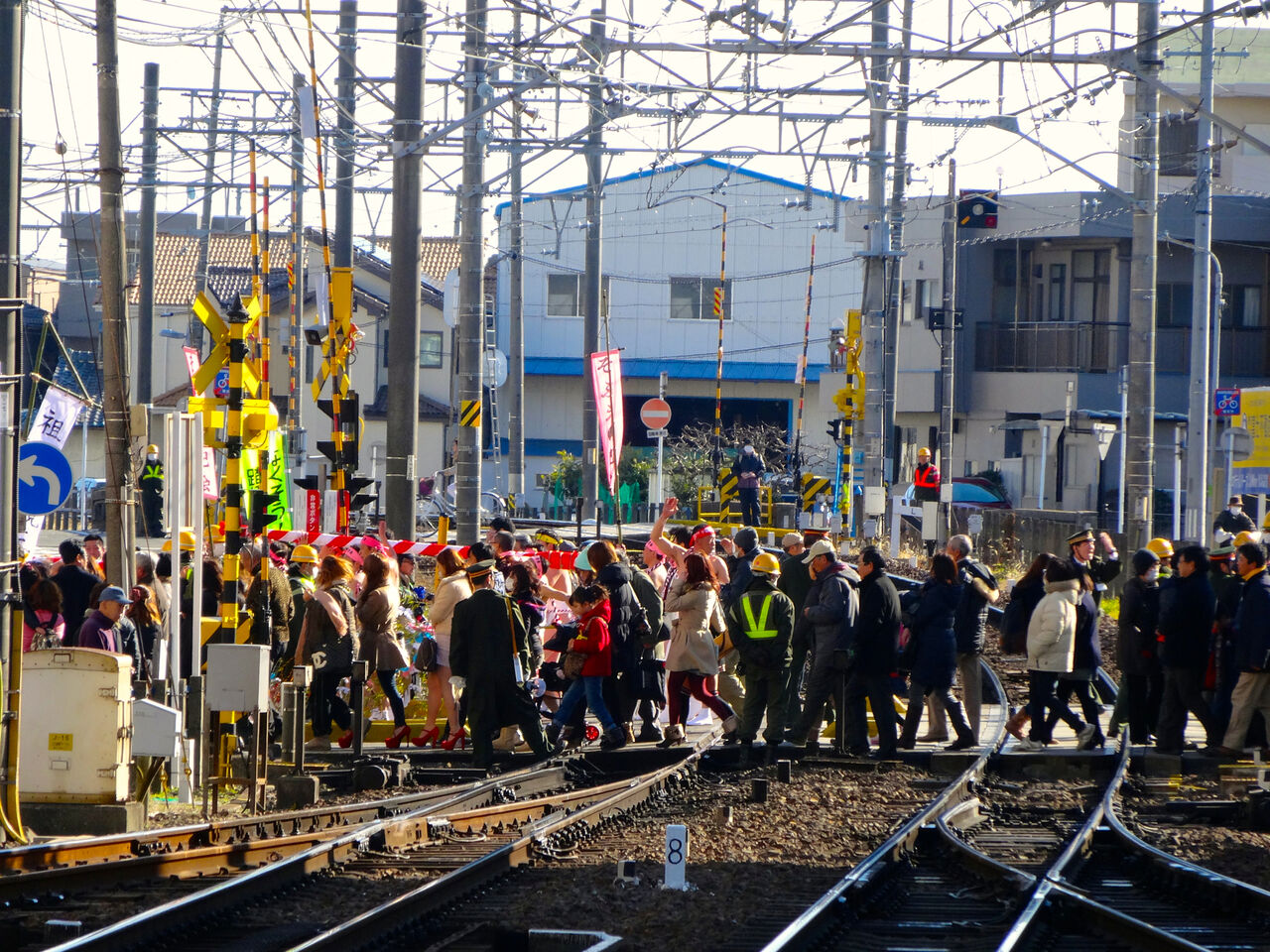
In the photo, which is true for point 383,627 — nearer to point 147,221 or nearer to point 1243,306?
point 147,221

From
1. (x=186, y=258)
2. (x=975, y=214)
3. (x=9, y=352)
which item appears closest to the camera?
(x=9, y=352)

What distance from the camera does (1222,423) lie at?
139 feet

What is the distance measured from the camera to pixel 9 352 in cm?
1015

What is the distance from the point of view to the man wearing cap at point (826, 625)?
46.6 ft

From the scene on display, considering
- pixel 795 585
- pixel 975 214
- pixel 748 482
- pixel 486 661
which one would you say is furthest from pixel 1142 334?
pixel 748 482

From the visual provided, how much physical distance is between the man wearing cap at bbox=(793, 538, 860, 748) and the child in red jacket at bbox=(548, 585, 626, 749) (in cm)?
163

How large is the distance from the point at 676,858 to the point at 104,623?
4838mm

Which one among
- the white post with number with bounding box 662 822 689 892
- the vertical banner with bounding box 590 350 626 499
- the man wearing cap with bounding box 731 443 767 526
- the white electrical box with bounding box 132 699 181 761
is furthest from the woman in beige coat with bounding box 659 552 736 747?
the man wearing cap with bounding box 731 443 767 526

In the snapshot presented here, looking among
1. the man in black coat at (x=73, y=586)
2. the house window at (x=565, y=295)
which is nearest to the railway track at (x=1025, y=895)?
the man in black coat at (x=73, y=586)

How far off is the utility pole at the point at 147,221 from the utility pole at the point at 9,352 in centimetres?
2107

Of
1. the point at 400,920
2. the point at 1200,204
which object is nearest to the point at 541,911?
the point at 400,920

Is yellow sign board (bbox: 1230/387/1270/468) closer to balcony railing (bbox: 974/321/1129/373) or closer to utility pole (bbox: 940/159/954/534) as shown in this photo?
utility pole (bbox: 940/159/954/534)

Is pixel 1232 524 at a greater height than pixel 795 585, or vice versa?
pixel 1232 524

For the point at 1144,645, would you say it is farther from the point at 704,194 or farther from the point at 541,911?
the point at 704,194
